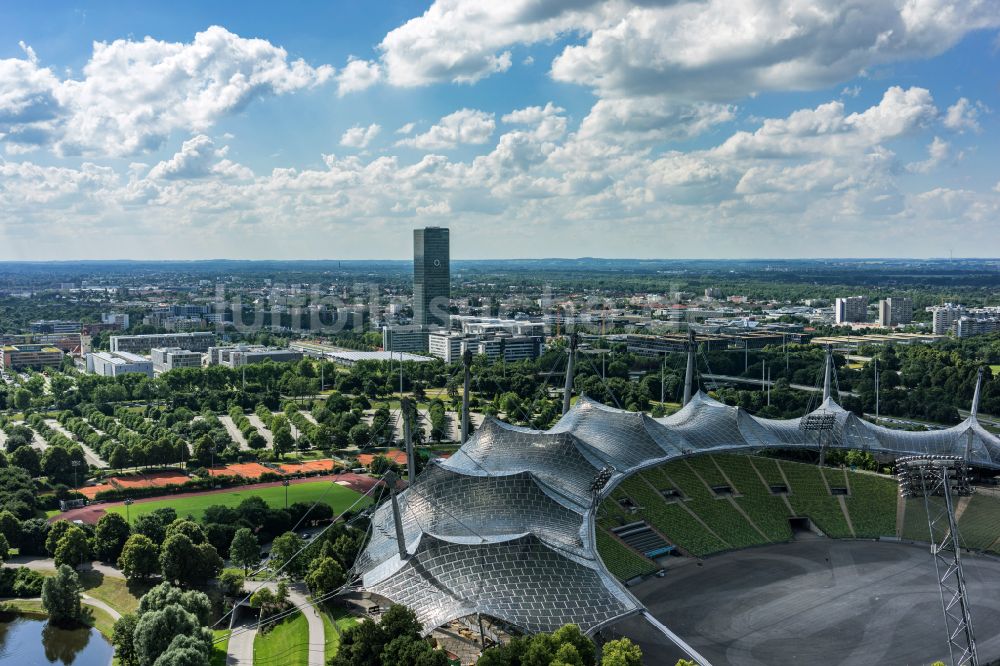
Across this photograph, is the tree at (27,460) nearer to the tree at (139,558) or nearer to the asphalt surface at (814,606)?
the tree at (139,558)

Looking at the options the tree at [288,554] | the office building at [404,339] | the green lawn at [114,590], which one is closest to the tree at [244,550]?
the tree at [288,554]

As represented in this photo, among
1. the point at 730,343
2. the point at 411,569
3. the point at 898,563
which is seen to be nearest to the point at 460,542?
the point at 411,569

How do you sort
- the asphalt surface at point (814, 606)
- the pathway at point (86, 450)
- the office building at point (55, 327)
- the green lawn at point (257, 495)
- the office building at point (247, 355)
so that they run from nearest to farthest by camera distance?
the asphalt surface at point (814, 606) < the green lawn at point (257, 495) < the pathway at point (86, 450) < the office building at point (247, 355) < the office building at point (55, 327)

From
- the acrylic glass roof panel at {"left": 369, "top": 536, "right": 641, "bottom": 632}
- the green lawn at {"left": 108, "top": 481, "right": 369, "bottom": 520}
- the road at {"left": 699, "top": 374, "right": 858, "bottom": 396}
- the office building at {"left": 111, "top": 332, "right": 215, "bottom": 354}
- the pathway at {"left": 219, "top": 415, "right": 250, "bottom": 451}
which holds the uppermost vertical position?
the acrylic glass roof panel at {"left": 369, "top": 536, "right": 641, "bottom": 632}

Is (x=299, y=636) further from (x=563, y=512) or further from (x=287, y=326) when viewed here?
(x=287, y=326)

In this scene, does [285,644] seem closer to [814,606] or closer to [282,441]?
[814,606]

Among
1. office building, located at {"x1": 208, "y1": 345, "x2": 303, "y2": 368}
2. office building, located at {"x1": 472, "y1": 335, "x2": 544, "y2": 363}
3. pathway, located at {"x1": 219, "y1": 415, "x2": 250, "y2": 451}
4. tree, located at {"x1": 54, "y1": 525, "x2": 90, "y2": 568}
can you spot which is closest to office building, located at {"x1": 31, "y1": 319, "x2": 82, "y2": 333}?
office building, located at {"x1": 208, "y1": 345, "x2": 303, "y2": 368}

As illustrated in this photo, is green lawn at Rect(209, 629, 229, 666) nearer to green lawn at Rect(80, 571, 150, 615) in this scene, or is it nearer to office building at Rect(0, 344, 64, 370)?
green lawn at Rect(80, 571, 150, 615)

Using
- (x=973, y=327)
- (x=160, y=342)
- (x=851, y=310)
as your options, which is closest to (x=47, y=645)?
(x=160, y=342)

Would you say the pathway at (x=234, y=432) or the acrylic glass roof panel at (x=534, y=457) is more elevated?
the acrylic glass roof panel at (x=534, y=457)
